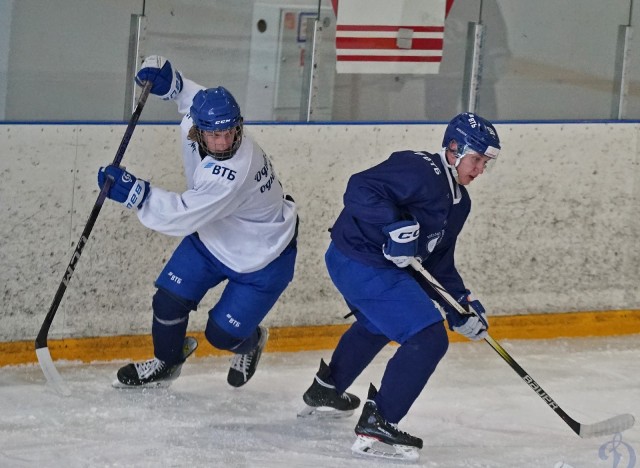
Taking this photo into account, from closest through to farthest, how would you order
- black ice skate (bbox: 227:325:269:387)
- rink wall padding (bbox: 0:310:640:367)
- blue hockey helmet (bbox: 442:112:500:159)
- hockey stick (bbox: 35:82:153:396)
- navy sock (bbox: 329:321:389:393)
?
blue hockey helmet (bbox: 442:112:500:159) < navy sock (bbox: 329:321:389:393) < hockey stick (bbox: 35:82:153:396) < black ice skate (bbox: 227:325:269:387) < rink wall padding (bbox: 0:310:640:367)

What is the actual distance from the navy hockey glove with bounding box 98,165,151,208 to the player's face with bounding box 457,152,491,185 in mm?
965

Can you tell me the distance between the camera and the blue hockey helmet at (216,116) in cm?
377

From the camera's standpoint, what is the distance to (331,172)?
16.3 ft

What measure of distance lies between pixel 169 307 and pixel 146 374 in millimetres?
292

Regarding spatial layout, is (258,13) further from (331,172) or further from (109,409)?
(109,409)

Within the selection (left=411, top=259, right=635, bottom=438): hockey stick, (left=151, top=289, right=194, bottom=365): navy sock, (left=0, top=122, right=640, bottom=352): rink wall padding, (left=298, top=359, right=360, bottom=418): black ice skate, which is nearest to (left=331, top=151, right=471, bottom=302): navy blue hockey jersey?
(left=411, top=259, right=635, bottom=438): hockey stick

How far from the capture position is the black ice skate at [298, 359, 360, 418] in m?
4.10

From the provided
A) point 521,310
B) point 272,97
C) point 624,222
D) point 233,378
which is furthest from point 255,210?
point 624,222

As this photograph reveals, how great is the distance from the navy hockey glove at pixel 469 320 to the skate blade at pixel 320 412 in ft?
1.75

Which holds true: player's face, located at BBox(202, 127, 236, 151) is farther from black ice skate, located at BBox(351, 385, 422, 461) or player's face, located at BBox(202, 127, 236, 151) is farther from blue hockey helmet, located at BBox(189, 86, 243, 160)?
black ice skate, located at BBox(351, 385, 422, 461)

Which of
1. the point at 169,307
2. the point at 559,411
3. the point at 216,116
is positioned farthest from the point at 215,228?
the point at 559,411

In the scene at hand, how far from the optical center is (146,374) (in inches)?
168

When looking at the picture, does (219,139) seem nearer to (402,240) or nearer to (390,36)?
(402,240)

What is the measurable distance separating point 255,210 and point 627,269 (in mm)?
2195
